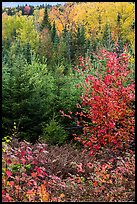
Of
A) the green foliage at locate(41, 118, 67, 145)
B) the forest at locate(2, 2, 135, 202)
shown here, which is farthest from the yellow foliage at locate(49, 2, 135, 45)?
the green foliage at locate(41, 118, 67, 145)

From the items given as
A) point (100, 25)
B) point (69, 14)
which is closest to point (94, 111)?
point (100, 25)

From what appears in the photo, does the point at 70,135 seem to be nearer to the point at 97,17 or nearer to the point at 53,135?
the point at 53,135

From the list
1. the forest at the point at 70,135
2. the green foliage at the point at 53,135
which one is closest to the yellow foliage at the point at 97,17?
the forest at the point at 70,135

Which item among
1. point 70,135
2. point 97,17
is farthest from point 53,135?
point 97,17

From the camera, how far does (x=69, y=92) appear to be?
14.2 meters

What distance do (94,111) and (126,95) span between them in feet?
3.24

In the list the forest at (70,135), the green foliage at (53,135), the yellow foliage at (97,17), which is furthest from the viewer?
the yellow foliage at (97,17)

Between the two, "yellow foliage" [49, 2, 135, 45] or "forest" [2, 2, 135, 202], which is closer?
"forest" [2, 2, 135, 202]

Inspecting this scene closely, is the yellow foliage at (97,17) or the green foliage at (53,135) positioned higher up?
the yellow foliage at (97,17)

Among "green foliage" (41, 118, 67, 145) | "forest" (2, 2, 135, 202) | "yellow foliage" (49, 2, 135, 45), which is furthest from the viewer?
"yellow foliage" (49, 2, 135, 45)

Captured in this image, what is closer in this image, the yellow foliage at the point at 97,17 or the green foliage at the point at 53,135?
the green foliage at the point at 53,135

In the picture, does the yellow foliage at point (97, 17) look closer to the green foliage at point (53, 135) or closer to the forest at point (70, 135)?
the forest at point (70, 135)

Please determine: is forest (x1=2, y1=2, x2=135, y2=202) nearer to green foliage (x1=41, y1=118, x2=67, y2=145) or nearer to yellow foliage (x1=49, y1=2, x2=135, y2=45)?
green foliage (x1=41, y1=118, x2=67, y2=145)

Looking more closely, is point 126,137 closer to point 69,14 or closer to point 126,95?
point 126,95
